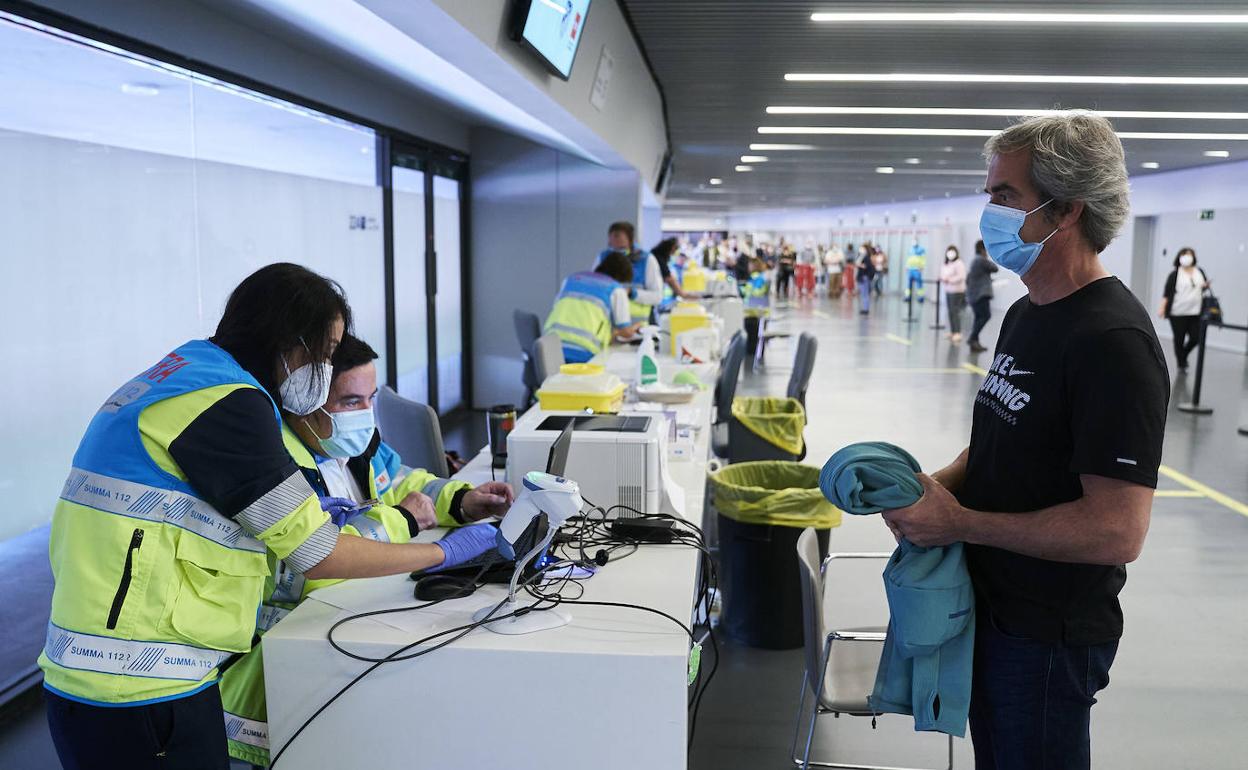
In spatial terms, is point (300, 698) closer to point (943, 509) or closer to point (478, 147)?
point (943, 509)

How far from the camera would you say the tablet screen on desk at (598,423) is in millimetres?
2627

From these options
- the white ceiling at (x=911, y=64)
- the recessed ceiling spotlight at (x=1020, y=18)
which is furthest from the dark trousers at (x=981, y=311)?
the recessed ceiling spotlight at (x=1020, y=18)

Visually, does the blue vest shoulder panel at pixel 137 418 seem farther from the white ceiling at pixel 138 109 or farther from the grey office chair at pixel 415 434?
the white ceiling at pixel 138 109

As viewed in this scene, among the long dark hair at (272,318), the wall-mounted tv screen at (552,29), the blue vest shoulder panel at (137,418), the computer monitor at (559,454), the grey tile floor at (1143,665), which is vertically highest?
the wall-mounted tv screen at (552,29)

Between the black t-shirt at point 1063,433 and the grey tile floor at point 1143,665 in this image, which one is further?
the grey tile floor at point 1143,665

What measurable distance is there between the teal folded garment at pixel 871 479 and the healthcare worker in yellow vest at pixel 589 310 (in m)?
4.05

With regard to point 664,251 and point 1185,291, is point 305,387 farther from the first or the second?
point 1185,291

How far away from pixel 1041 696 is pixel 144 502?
1549 mm

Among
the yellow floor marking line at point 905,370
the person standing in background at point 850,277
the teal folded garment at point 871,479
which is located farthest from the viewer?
the person standing in background at point 850,277

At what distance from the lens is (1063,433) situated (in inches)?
61.8

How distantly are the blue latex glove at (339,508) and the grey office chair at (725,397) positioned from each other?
3.01 metres

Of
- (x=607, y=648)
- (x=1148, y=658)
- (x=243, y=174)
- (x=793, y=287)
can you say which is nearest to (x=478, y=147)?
(x=243, y=174)

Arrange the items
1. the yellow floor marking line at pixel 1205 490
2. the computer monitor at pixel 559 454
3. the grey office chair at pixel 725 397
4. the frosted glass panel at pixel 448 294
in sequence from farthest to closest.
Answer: the frosted glass panel at pixel 448 294, the yellow floor marking line at pixel 1205 490, the grey office chair at pixel 725 397, the computer monitor at pixel 559 454

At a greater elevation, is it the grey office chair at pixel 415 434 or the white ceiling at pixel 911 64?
A: the white ceiling at pixel 911 64
